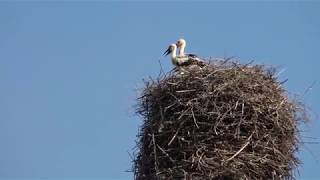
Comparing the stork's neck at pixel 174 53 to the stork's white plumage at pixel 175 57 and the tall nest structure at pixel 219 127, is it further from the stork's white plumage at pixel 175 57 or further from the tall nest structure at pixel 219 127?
the tall nest structure at pixel 219 127

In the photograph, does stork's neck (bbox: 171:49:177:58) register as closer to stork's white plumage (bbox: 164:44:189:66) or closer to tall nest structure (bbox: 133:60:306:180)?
stork's white plumage (bbox: 164:44:189:66)

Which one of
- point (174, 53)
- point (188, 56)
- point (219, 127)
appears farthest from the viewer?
point (174, 53)

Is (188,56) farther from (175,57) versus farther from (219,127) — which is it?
(219,127)

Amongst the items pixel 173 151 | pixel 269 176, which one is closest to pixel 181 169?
pixel 173 151

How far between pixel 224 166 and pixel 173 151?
2.02 feet

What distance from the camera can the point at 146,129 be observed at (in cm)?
972

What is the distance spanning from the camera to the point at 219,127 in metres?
9.24

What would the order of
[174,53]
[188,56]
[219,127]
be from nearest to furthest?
1. [219,127]
2. [188,56]
3. [174,53]

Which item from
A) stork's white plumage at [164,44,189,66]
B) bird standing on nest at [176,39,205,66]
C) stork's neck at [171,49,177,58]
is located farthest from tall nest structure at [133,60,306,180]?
stork's neck at [171,49,177,58]

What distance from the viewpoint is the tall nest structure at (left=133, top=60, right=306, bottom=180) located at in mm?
9070

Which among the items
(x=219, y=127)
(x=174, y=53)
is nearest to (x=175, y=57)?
(x=174, y=53)

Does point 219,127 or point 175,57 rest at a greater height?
point 175,57

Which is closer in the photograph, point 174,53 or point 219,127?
point 219,127

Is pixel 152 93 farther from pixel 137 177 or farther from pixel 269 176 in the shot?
pixel 269 176
